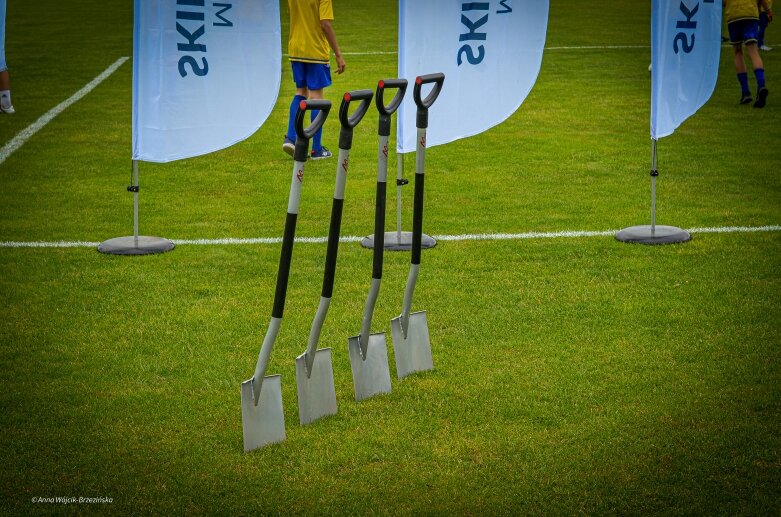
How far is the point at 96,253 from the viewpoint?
8891 millimetres

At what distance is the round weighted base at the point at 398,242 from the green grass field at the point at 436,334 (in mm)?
108

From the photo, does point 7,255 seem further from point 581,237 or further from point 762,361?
point 762,361

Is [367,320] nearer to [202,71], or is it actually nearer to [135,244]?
[202,71]

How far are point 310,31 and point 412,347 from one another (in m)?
6.17

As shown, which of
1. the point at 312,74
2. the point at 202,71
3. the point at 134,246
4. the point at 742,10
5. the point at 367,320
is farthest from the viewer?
the point at 742,10

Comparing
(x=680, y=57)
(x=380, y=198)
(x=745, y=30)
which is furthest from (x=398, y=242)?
(x=745, y=30)

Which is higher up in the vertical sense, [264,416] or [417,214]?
[417,214]

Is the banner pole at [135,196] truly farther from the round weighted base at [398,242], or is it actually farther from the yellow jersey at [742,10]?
the yellow jersey at [742,10]

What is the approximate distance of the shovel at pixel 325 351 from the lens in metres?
5.53

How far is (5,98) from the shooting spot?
583 inches

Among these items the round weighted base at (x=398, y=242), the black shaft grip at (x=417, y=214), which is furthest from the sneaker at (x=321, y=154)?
the black shaft grip at (x=417, y=214)

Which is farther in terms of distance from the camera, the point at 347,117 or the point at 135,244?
the point at 135,244

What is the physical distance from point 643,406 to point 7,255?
508 cm

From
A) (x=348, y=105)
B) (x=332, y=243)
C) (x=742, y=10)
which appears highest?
(x=742, y=10)
